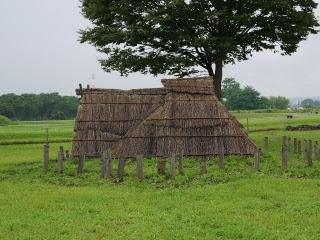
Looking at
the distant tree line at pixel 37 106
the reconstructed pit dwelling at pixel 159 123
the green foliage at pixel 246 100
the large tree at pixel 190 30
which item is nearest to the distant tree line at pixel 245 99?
the green foliage at pixel 246 100

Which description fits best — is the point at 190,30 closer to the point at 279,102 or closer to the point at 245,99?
the point at 245,99

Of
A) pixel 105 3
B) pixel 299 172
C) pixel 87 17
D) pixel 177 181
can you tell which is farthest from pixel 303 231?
pixel 87 17

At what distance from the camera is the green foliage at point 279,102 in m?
145

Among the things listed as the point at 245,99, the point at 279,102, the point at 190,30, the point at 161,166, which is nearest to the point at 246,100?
the point at 245,99

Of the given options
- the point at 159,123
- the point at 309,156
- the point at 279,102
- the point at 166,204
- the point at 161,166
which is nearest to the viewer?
the point at 166,204

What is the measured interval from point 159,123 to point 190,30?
10192mm

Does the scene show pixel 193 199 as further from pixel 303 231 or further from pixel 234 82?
pixel 234 82

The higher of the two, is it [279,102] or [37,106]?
[279,102]

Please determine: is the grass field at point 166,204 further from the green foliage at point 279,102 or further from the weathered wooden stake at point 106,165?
the green foliage at point 279,102

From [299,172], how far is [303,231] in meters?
7.41

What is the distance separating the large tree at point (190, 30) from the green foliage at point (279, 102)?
Answer: 118046mm

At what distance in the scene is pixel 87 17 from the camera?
3161 cm

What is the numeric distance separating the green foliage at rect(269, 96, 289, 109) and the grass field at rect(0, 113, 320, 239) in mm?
131533

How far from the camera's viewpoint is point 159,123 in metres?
20.6
